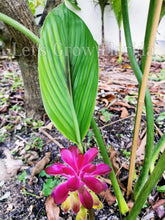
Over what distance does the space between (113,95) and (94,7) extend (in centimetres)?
162

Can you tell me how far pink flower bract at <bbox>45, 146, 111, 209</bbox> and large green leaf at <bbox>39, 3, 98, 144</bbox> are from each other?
0.13 ft

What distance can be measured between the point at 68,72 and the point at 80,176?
235mm

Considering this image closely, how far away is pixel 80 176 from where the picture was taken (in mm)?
386

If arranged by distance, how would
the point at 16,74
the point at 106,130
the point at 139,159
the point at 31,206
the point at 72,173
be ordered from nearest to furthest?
the point at 72,173, the point at 31,206, the point at 139,159, the point at 106,130, the point at 16,74

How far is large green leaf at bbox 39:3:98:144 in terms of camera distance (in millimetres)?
395

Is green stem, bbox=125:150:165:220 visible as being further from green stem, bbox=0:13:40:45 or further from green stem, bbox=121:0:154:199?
Result: green stem, bbox=0:13:40:45

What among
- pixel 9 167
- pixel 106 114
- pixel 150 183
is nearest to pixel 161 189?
pixel 150 183

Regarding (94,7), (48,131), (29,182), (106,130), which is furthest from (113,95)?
(94,7)

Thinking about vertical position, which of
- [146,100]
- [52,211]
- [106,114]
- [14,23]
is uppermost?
[14,23]

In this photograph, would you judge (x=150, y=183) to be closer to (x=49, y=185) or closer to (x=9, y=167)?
(x=49, y=185)

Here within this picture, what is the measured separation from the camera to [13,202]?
643mm

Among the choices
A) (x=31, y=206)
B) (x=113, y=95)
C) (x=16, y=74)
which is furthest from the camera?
(x=16, y=74)

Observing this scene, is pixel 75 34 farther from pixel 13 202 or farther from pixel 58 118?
pixel 13 202

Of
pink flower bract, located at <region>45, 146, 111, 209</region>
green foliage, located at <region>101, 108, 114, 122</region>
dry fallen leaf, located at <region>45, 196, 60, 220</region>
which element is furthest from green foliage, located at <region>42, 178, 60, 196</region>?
green foliage, located at <region>101, 108, 114, 122</region>
